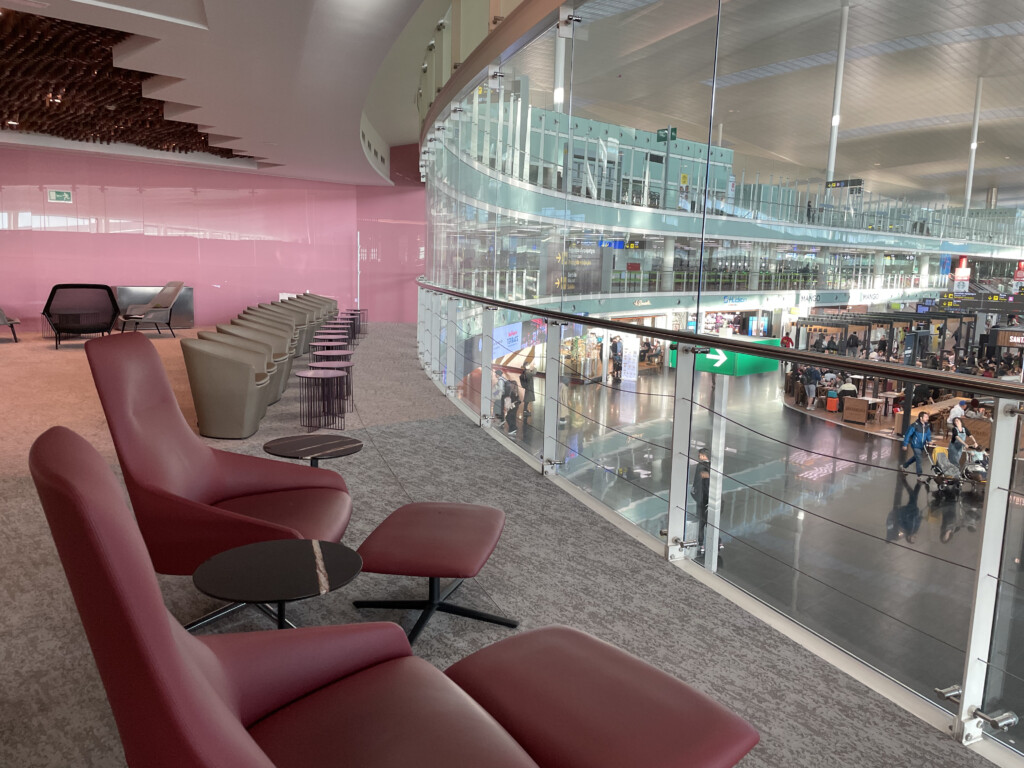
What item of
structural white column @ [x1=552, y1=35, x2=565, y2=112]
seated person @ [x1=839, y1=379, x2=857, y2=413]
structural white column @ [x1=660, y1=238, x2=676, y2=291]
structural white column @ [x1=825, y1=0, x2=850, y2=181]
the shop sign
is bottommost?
seated person @ [x1=839, y1=379, x2=857, y2=413]

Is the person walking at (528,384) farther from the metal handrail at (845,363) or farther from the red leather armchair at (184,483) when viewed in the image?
the red leather armchair at (184,483)

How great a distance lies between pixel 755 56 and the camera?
10.2ft

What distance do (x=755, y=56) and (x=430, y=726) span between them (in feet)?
9.84

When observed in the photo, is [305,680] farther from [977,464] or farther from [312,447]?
[977,464]

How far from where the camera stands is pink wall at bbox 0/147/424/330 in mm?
11633

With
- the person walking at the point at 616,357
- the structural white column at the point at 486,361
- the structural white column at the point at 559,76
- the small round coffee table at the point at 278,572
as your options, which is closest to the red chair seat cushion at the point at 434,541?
the small round coffee table at the point at 278,572

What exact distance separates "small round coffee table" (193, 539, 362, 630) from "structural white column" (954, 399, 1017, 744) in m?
1.45

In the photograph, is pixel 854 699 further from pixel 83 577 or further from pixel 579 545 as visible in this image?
pixel 83 577

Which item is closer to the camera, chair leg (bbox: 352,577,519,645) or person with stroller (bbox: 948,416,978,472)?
person with stroller (bbox: 948,416,978,472)

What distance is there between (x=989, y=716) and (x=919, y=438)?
83 cm

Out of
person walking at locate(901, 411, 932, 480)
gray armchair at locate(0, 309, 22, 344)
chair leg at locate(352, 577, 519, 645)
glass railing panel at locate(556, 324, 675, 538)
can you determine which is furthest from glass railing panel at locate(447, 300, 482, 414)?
gray armchair at locate(0, 309, 22, 344)

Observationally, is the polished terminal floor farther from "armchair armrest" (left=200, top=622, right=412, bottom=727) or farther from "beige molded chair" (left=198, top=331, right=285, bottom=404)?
"armchair armrest" (left=200, top=622, right=412, bottom=727)

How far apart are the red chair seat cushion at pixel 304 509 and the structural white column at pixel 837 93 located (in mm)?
2018

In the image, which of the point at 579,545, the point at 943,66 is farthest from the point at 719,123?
the point at 579,545
